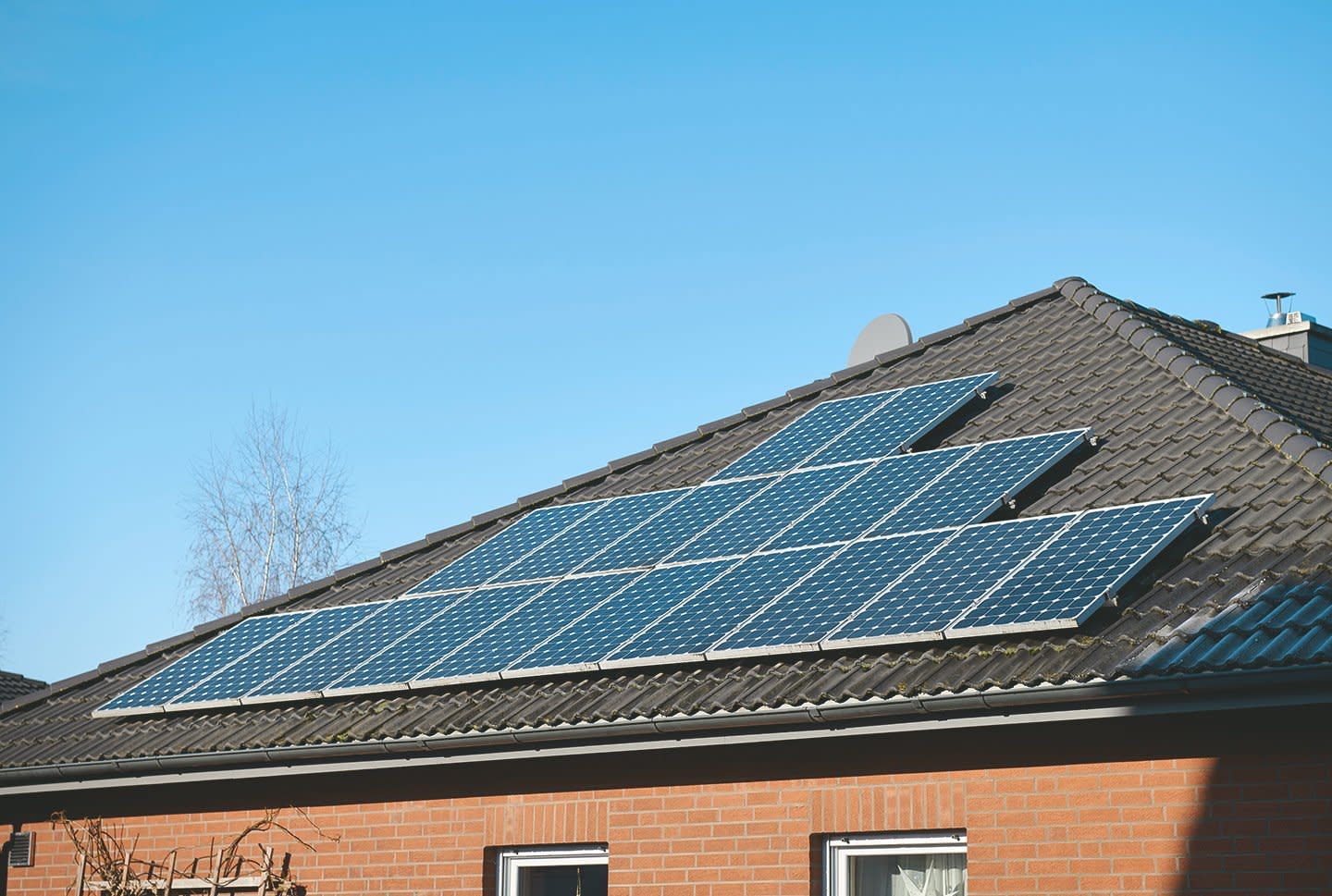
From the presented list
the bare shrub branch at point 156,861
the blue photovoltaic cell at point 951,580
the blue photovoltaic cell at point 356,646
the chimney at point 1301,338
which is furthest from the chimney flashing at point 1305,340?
the bare shrub branch at point 156,861

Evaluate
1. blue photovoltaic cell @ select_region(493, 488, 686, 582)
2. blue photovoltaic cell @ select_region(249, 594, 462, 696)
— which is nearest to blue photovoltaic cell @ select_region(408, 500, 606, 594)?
blue photovoltaic cell @ select_region(493, 488, 686, 582)

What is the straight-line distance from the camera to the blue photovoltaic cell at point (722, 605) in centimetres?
1149

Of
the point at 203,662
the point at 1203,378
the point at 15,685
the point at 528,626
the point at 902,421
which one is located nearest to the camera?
the point at 528,626

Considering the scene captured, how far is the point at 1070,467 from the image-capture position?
12602 millimetres

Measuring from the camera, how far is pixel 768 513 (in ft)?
44.0

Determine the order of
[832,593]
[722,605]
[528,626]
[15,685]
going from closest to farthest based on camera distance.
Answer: [832,593]
[722,605]
[528,626]
[15,685]

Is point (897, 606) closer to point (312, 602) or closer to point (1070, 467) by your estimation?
point (1070, 467)

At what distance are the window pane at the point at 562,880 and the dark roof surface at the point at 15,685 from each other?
15.7m

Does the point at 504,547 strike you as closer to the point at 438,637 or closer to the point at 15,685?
the point at 438,637

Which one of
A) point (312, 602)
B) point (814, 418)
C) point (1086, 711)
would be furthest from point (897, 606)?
point (312, 602)

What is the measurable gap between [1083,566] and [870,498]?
2.66m

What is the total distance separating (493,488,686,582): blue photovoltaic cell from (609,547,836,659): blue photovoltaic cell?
79.5 inches

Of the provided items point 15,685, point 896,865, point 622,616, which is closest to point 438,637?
point 622,616

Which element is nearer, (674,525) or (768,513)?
(768,513)
